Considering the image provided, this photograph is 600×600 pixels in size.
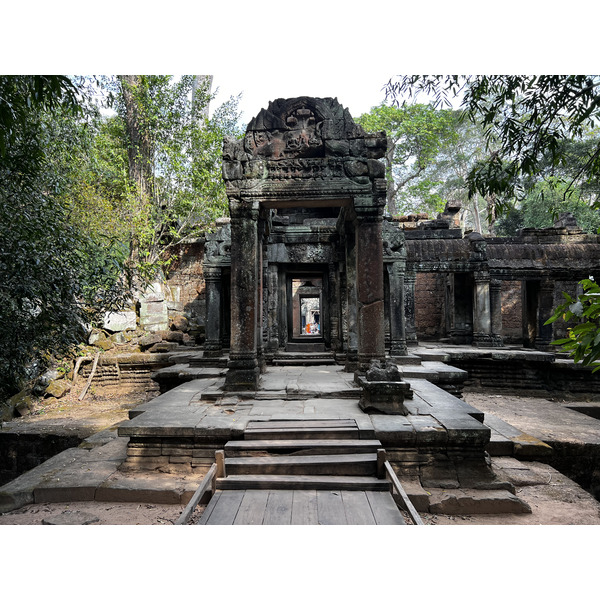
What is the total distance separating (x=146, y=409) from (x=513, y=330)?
1349 cm

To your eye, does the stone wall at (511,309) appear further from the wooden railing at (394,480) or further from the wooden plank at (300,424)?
the wooden railing at (394,480)

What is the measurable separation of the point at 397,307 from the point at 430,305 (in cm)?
610

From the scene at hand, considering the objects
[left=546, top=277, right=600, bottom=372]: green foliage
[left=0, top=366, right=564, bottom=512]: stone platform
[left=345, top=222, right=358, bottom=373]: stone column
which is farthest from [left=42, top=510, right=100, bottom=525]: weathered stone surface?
[left=345, top=222, right=358, bottom=373]: stone column

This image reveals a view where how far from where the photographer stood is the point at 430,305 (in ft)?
47.0

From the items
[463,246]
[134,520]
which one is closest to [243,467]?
[134,520]

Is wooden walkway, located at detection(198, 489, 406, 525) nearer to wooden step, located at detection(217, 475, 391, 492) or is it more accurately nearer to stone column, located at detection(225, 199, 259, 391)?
wooden step, located at detection(217, 475, 391, 492)

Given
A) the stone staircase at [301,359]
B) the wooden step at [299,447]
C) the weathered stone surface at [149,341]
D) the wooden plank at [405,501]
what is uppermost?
the weathered stone surface at [149,341]

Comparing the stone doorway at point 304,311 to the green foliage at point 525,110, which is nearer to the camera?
the green foliage at point 525,110

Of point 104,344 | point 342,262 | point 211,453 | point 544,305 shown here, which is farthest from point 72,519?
point 544,305

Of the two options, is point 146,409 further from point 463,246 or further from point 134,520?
point 463,246

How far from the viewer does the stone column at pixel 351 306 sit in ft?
22.0

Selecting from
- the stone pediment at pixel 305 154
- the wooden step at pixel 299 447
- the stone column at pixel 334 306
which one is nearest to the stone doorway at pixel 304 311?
the stone column at pixel 334 306

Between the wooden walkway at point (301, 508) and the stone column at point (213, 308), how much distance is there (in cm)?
569

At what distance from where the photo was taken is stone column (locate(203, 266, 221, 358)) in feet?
28.7
